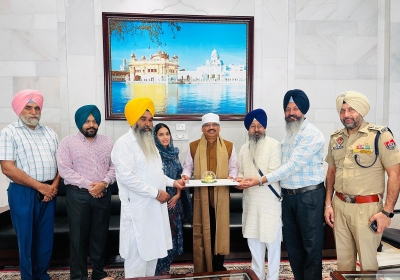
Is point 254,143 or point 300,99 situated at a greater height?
point 300,99

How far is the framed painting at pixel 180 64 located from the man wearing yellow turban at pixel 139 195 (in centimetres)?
156

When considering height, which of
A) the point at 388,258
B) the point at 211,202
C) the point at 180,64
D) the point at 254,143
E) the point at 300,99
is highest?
the point at 180,64

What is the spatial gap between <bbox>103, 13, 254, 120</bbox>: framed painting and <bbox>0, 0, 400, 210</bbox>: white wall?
0.12m

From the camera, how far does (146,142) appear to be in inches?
103

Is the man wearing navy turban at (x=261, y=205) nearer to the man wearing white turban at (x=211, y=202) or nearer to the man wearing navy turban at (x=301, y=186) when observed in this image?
the man wearing navy turban at (x=301, y=186)

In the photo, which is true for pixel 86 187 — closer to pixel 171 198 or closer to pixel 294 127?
pixel 171 198

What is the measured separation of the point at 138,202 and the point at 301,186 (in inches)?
53.1

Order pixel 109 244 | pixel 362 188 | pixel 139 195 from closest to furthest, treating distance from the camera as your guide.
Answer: pixel 362 188 → pixel 139 195 → pixel 109 244

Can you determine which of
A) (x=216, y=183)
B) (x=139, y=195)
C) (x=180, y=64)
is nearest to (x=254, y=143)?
(x=216, y=183)

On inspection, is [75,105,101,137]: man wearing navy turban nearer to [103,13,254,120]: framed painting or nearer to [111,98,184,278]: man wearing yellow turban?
[111,98,184,278]: man wearing yellow turban

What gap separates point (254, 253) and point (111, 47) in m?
3.02

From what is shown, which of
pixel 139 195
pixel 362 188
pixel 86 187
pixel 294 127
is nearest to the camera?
pixel 362 188

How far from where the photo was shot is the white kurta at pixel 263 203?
2.67 metres

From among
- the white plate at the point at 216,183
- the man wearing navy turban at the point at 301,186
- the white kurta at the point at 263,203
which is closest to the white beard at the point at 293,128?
the man wearing navy turban at the point at 301,186
